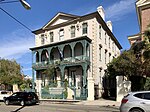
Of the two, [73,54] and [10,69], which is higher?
[73,54]

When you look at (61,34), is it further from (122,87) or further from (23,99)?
(23,99)

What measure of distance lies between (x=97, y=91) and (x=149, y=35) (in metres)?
12.6

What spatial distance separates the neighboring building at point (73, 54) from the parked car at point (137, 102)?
52.8ft

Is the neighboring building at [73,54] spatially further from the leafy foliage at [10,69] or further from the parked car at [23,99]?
the leafy foliage at [10,69]

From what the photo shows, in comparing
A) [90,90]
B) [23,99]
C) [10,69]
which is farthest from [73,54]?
[10,69]

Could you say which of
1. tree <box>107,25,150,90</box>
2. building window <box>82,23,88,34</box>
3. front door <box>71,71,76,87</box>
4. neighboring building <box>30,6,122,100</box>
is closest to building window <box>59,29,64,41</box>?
neighboring building <box>30,6,122,100</box>

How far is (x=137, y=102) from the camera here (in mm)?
12852

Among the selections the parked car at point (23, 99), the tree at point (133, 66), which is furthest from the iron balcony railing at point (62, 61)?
the parked car at point (23, 99)

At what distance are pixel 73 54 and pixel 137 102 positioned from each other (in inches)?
822

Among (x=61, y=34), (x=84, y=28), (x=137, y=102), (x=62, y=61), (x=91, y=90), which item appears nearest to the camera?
(x=137, y=102)

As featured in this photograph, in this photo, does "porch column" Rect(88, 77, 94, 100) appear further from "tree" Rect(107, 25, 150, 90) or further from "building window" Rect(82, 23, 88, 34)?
"building window" Rect(82, 23, 88, 34)

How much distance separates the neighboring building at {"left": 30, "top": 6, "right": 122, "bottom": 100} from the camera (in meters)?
31.8

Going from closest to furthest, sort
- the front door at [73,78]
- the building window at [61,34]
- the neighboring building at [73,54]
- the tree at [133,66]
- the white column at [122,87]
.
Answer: the white column at [122,87], the tree at [133,66], the neighboring building at [73,54], the front door at [73,78], the building window at [61,34]

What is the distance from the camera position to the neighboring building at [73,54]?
104 feet
